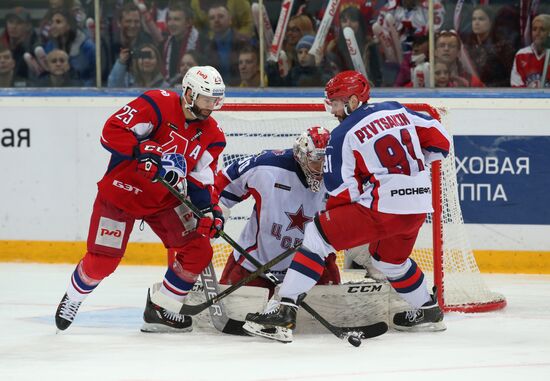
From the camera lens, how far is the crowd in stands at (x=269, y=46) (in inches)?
273

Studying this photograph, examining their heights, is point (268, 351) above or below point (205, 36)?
below

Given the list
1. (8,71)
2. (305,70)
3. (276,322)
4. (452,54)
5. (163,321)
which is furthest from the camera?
(8,71)

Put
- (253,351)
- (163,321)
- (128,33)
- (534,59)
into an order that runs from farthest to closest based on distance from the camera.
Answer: (128,33)
(534,59)
(163,321)
(253,351)

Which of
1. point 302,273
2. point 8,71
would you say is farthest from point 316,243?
point 8,71

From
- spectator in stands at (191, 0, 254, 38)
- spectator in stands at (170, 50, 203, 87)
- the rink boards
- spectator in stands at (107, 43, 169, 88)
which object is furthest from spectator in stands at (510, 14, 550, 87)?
spectator in stands at (107, 43, 169, 88)

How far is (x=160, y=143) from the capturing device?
16.5 feet

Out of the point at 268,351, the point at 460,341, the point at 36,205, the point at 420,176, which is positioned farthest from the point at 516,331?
the point at 36,205

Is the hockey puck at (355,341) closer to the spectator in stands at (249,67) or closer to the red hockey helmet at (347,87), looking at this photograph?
the red hockey helmet at (347,87)

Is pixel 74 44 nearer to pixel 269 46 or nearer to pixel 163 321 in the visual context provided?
pixel 269 46

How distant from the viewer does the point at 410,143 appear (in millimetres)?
4859

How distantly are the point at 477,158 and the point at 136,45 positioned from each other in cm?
207

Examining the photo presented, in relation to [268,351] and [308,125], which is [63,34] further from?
[268,351]

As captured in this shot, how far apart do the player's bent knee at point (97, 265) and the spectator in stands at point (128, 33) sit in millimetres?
2709

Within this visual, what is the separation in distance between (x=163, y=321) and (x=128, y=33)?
111 inches
